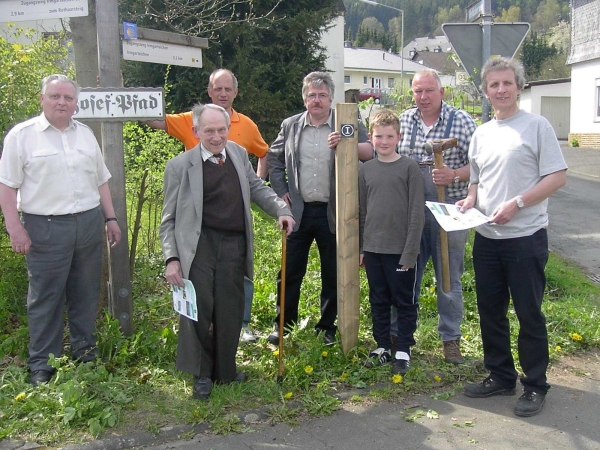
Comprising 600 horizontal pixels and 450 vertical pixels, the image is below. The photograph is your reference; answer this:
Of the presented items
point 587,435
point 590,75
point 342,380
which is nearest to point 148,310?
point 342,380

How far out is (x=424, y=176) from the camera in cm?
457

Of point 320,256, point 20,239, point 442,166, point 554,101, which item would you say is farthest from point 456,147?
point 554,101

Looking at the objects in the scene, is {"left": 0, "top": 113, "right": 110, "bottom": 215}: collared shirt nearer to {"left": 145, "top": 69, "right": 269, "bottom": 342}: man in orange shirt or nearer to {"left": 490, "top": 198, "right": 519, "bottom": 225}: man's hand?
{"left": 145, "top": 69, "right": 269, "bottom": 342}: man in orange shirt

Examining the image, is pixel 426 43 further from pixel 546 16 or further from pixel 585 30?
pixel 585 30

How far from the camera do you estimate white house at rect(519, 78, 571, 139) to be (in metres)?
32.1

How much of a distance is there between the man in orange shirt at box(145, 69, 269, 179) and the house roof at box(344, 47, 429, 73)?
5829 cm

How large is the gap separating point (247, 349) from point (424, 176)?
6.21 ft

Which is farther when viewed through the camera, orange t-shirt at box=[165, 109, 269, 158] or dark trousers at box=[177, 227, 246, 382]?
orange t-shirt at box=[165, 109, 269, 158]

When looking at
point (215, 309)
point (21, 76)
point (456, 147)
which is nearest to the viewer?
point (215, 309)

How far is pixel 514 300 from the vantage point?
153 inches

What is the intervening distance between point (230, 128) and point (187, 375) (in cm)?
193

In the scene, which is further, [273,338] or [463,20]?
[463,20]

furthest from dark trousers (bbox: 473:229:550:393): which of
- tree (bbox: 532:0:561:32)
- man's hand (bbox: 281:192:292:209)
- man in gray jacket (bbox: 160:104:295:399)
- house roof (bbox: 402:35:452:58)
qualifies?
house roof (bbox: 402:35:452:58)

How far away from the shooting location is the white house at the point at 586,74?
2470 cm
